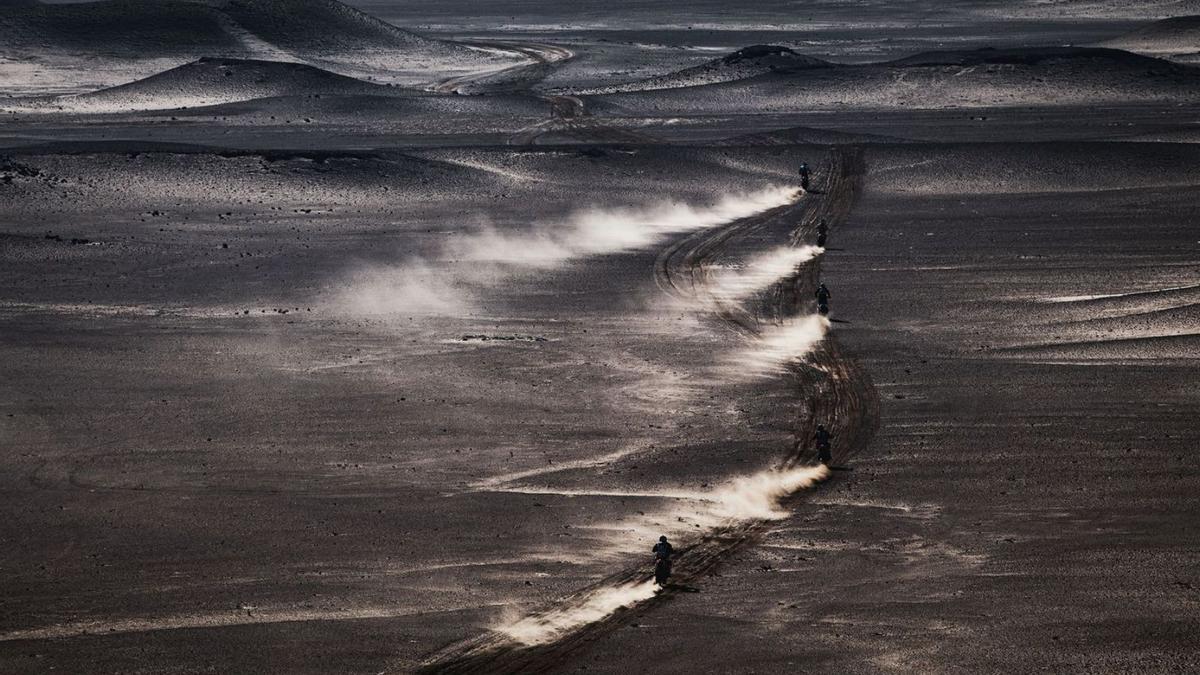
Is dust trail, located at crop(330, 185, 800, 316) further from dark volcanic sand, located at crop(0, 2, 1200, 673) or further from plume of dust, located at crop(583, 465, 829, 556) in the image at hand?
plume of dust, located at crop(583, 465, 829, 556)

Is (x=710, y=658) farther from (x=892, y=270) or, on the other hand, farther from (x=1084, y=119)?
(x=1084, y=119)

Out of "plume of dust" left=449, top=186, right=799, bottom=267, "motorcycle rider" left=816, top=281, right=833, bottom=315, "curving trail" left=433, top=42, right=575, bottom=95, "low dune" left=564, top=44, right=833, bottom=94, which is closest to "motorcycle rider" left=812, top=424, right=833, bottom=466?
"motorcycle rider" left=816, top=281, right=833, bottom=315

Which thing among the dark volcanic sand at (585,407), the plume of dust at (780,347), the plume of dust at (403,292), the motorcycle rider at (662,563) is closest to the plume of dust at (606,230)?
the dark volcanic sand at (585,407)

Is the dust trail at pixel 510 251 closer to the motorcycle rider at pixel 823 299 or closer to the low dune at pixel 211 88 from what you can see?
the motorcycle rider at pixel 823 299

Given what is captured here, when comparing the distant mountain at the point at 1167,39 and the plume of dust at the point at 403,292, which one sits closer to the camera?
the plume of dust at the point at 403,292

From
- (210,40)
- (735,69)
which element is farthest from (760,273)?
(210,40)

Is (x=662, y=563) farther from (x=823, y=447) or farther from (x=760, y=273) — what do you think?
(x=760, y=273)
